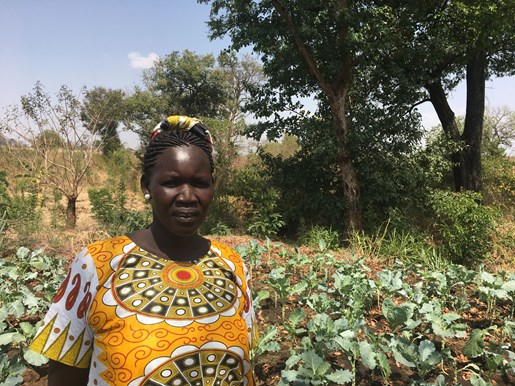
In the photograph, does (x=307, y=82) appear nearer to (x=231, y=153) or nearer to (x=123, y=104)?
Result: (x=231, y=153)

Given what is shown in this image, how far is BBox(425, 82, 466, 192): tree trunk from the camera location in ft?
33.1

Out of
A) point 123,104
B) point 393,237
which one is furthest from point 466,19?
point 123,104

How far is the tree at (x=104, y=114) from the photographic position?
31.5 ft

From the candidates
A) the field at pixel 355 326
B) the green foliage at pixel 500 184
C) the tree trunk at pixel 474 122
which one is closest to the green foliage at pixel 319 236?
the field at pixel 355 326

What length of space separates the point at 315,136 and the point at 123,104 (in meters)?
12.6

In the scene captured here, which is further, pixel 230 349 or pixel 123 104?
pixel 123 104

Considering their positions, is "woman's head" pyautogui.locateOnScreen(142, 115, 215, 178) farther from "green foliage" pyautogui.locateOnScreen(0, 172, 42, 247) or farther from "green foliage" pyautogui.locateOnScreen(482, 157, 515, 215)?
"green foliage" pyautogui.locateOnScreen(482, 157, 515, 215)

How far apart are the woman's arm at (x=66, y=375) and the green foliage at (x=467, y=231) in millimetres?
7558

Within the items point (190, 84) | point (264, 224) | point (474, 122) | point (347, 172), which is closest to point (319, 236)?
point (264, 224)

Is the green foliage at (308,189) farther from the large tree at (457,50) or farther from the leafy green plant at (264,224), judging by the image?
the large tree at (457,50)

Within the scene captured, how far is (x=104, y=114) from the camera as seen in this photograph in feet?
34.4

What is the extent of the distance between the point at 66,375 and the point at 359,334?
243 cm

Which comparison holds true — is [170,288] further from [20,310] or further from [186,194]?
[20,310]

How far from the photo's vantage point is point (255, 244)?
4.79m
